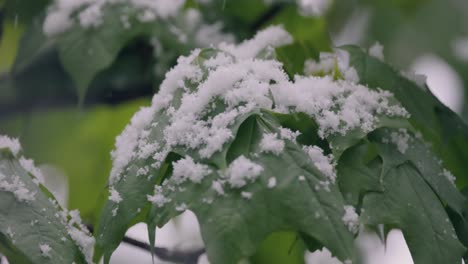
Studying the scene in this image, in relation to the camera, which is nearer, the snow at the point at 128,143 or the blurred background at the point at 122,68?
the snow at the point at 128,143

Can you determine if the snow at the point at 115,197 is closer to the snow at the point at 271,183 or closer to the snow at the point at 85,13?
the snow at the point at 271,183

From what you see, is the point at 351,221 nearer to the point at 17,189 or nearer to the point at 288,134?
the point at 288,134

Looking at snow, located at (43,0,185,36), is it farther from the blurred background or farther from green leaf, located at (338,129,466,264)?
green leaf, located at (338,129,466,264)

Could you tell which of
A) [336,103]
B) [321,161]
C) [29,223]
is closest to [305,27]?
[336,103]

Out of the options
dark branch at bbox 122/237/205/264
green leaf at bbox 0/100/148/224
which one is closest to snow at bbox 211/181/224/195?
dark branch at bbox 122/237/205/264

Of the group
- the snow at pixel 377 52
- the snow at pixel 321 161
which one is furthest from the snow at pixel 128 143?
the snow at pixel 377 52

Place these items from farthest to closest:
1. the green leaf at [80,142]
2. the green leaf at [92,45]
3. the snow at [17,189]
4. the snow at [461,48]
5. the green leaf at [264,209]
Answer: the snow at [461,48] < the green leaf at [80,142] < the green leaf at [92,45] < the snow at [17,189] < the green leaf at [264,209]
